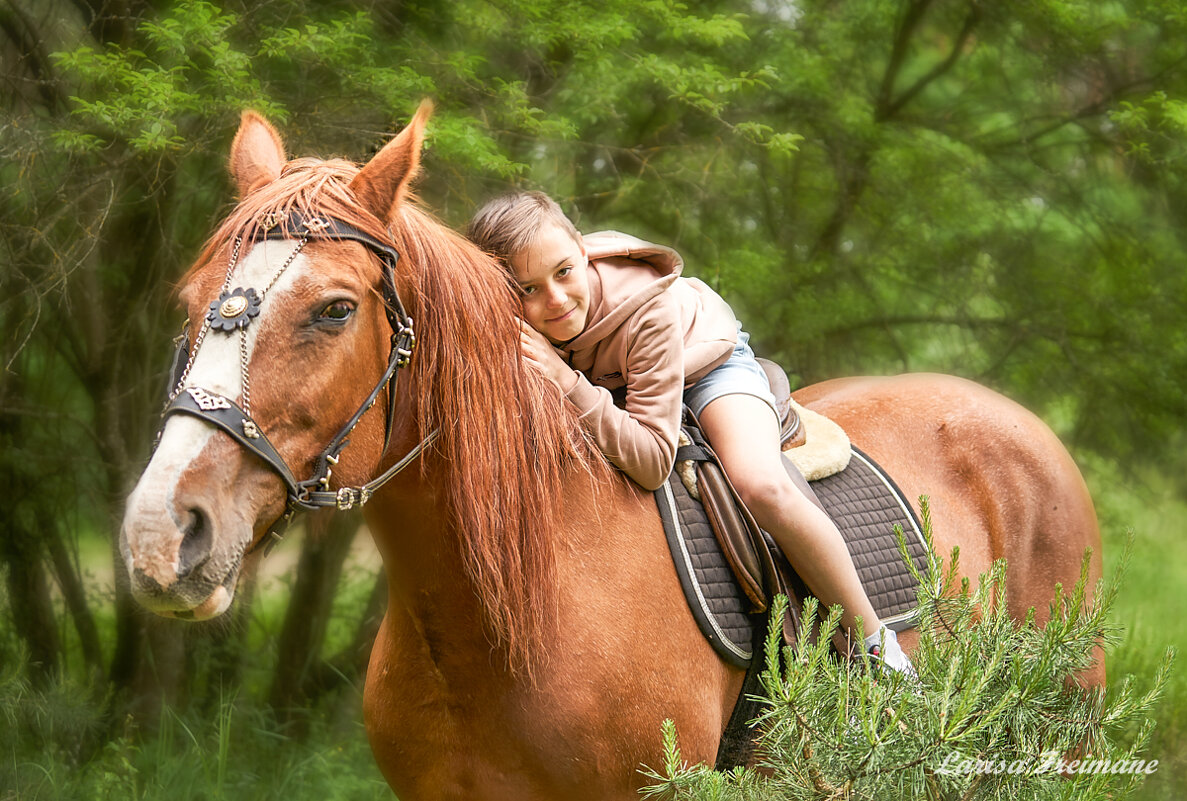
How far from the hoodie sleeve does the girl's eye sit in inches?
23.8

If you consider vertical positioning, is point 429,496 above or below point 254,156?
below

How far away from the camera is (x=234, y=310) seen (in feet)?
5.48

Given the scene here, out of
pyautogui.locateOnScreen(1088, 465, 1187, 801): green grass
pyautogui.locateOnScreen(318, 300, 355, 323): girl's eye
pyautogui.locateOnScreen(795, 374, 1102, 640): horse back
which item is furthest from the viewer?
pyautogui.locateOnScreen(1088, 465, 1187, 801): green grass

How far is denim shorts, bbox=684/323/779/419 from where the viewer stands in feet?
8.41

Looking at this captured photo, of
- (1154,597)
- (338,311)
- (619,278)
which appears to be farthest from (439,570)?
(1154,597)

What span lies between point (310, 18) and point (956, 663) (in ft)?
11.9

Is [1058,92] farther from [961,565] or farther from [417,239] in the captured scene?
[417,239]

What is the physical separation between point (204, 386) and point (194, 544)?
0.25m

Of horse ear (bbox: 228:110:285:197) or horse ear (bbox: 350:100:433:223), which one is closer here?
horse ear (bbox: 350:100:433:223)

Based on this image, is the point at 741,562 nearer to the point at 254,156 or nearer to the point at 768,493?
the point at 768,493

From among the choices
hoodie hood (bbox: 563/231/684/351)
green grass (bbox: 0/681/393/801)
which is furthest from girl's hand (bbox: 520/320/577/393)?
green grass (bbox: 0/681/393/801)

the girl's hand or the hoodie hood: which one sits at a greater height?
the hoodie hood

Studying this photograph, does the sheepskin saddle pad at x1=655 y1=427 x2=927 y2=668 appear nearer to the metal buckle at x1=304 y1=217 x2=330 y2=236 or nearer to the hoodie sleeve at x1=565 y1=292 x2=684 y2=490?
the hoodie sleeve at x1=565 y1=292 x2=684 y2=490

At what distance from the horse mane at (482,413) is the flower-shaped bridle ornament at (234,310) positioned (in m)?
0.23
